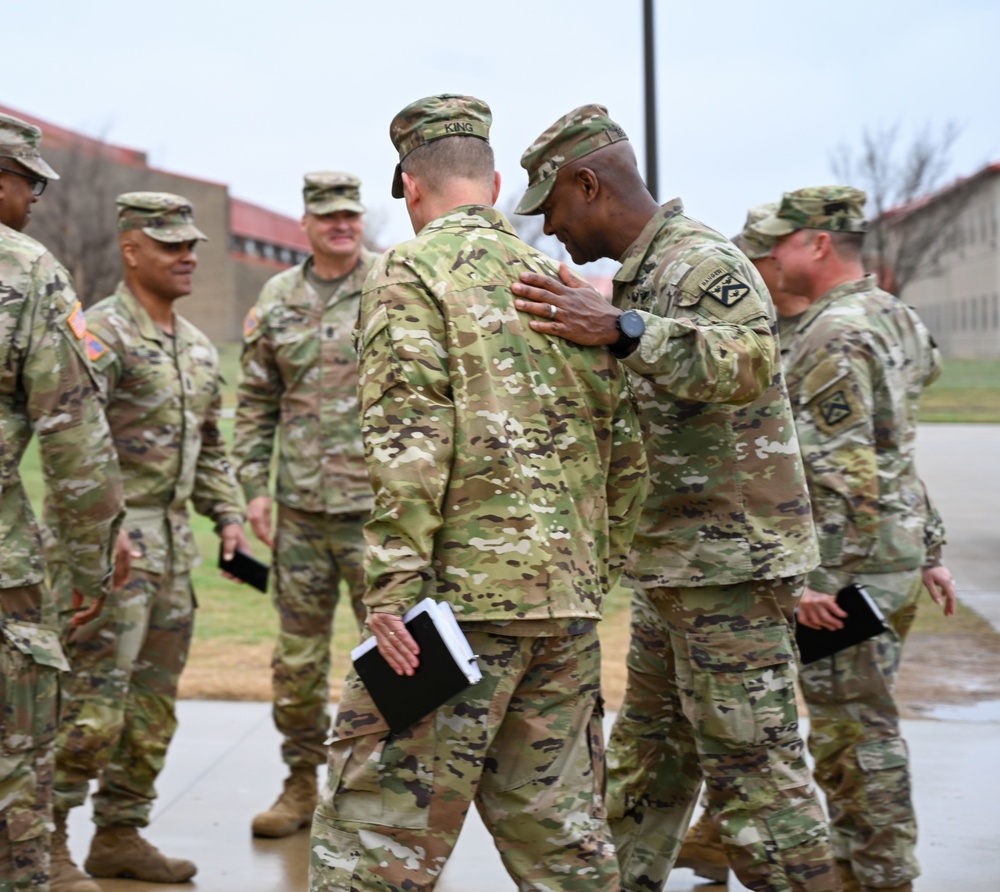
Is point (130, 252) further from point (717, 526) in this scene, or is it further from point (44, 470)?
point (717, 526)

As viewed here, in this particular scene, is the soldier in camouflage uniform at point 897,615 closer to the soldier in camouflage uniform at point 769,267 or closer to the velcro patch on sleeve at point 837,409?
the soldier in camouflage uniform at point 769,267

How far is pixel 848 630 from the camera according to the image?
4176mm

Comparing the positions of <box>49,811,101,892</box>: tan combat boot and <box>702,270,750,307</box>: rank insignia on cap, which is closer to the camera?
<box>702,270,750,307</box>: rank insignia on cap

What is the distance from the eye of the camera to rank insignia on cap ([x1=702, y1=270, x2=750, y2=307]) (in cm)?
338

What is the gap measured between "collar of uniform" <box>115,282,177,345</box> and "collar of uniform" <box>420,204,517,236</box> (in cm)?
200

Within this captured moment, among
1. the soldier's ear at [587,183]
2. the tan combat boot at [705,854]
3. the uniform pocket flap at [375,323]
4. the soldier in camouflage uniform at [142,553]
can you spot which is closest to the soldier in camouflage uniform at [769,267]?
the soldier's ear at [587,183]

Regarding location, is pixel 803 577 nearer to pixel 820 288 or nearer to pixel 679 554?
pixel 679 554

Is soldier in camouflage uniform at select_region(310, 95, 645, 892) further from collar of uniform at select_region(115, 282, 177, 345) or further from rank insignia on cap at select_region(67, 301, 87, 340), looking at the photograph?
collar of uniform at select_region(115, 282, 177, 345)

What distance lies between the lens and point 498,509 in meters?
3.06

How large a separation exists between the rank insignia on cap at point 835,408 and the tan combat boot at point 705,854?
143 centimetres

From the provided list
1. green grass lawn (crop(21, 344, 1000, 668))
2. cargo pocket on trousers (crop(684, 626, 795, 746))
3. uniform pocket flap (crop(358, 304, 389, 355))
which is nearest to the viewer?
uniform pocket flap (crop(358, 304, 389, 355))

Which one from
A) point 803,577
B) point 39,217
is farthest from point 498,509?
point 39,217

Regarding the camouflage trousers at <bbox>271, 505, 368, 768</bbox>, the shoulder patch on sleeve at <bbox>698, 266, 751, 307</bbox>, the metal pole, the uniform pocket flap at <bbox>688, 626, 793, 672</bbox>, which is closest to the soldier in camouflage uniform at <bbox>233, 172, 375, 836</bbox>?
the camouflage trousers at <bbox>271, 505, 368, 768</bbox>

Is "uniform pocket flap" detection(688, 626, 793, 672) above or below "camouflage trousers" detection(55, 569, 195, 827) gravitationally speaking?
above
